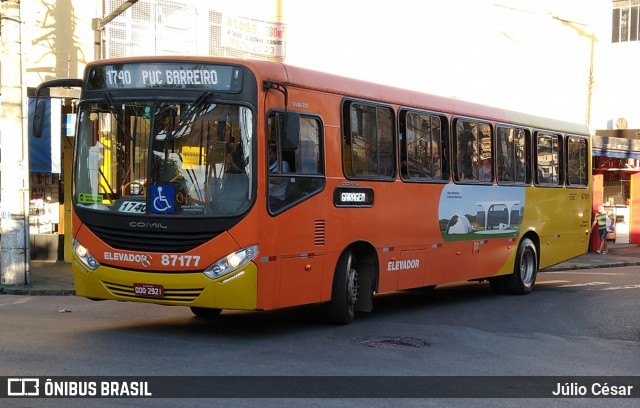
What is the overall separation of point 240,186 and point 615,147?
84.3 feet

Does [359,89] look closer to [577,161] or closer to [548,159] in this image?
[548,159]

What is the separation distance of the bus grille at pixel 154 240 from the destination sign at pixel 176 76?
5.56 ft

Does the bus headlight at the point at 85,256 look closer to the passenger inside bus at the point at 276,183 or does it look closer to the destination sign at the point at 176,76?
the destination sign at the point at 176,76

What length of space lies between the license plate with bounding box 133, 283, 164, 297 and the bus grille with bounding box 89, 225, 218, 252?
395mm

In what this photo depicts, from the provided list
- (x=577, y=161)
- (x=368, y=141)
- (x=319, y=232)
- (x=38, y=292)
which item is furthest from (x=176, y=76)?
(x=577, y=161)

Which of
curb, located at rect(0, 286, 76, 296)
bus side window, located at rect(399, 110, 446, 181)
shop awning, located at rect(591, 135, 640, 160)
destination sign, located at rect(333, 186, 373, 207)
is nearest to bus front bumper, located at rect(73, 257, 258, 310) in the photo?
destination sign, located at rect(333, 186, 373, 207)

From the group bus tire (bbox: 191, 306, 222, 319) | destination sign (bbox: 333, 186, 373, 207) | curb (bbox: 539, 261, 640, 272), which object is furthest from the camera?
curb (bbox: 539, 261, 640, 272)

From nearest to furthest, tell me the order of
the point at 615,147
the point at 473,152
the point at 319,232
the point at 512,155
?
the point at 319,232 < the point at 473,152 < the point at 512,155 < the point at 615,147

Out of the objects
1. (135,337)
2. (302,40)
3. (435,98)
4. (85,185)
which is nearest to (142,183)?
(85,185)

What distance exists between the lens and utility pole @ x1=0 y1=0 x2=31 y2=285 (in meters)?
16.8

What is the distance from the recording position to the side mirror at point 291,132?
1051cm

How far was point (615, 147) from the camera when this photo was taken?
1303 inches

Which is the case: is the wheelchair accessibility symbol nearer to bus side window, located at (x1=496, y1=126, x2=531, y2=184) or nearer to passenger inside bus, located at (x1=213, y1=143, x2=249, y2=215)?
passenger inside bus, located at (x1=213, y1=143, x2=249, y2=215)

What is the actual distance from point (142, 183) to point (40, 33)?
10897 millimetres
